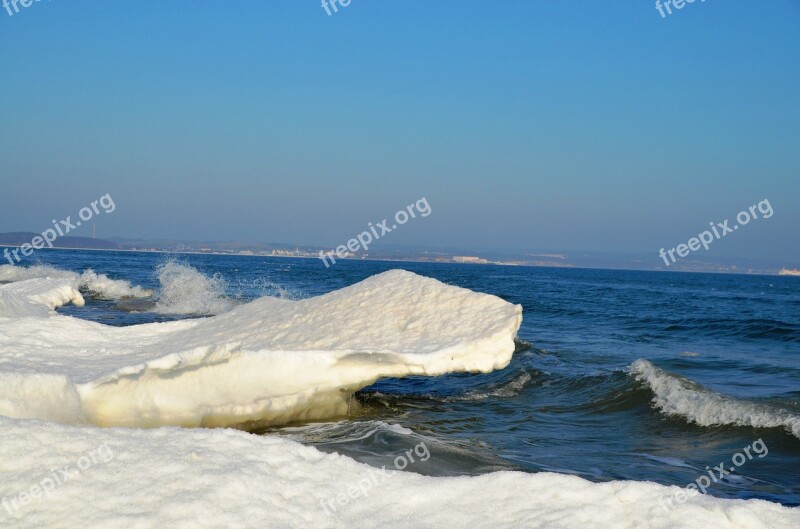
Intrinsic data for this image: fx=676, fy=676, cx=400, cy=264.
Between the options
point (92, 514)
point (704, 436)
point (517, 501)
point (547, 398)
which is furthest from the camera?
point (547, 398)

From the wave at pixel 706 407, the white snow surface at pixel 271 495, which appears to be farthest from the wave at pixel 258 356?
the wave at pixel 706 407

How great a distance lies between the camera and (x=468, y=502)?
154 inches

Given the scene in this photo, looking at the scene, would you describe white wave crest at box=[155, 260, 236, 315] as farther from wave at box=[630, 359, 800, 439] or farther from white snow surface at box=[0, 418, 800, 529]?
white snow surface at box=[0, 418, 800, 529]

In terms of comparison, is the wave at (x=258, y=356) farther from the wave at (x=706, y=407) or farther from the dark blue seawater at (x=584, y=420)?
the wave at (x=706, y=407)

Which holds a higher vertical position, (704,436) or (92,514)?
(92,514)

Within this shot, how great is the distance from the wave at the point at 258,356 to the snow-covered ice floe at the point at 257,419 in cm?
2

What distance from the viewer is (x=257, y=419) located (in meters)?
6.79

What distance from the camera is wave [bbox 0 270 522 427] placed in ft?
19.0

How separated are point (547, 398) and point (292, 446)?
6363 mm

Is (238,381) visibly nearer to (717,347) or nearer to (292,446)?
(292,446)

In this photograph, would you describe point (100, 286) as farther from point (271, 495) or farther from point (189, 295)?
point (271, 495)

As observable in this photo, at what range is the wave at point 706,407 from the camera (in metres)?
8.13

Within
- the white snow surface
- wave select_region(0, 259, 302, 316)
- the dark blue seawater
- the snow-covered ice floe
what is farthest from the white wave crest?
the white snow surface

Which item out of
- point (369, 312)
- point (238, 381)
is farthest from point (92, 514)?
point (369, 312)
